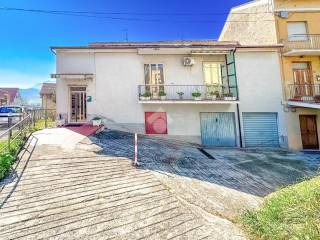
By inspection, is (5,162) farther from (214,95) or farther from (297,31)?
(297,31)

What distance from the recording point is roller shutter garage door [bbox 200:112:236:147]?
1628 cm

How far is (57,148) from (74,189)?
3.53 meters

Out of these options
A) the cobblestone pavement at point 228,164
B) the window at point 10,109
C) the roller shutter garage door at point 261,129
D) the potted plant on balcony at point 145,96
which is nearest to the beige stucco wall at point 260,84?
the roller shutter garage door at point 261,129

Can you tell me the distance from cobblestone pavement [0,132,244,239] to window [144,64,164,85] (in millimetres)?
9080

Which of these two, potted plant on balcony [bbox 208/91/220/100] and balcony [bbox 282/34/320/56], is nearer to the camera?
potted plant on balcony [bbox 208/91/220/100]

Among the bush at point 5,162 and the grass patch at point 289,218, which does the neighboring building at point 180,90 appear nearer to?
the bush at point 5,162

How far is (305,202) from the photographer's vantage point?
521 cm

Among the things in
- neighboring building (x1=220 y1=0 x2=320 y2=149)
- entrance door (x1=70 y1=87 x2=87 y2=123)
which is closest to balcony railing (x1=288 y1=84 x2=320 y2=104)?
neighboring building (x1=220 y1=0 x2=320 y2=149)

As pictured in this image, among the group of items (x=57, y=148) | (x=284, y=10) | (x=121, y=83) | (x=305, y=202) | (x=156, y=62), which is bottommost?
(x=305, y=202)

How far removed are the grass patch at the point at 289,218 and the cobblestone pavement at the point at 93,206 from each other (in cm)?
49

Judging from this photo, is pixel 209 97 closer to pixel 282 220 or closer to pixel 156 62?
pixel 156 62

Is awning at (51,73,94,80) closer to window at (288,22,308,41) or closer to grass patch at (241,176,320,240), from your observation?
grass patch at (241,176,320,240)

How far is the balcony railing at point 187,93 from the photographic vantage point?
51.0 feet

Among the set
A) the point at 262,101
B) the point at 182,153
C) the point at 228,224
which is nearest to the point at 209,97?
the point at 262,101
